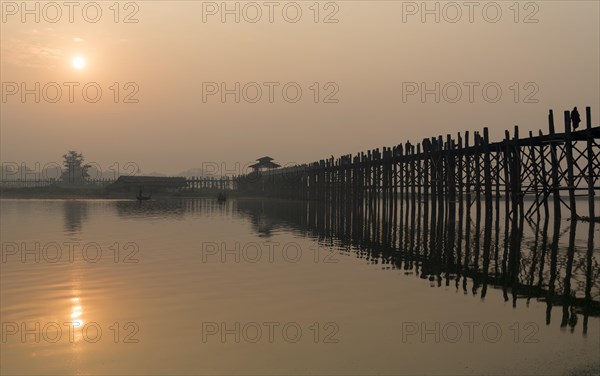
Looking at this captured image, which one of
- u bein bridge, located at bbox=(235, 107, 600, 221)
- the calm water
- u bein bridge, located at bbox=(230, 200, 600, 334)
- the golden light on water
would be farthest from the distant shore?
the golden light on water

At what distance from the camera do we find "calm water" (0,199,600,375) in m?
6.21

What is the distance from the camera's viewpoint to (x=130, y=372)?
5848 mm

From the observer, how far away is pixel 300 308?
8.66m

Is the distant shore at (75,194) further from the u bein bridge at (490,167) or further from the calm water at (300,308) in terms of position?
the calm water at (300,308)

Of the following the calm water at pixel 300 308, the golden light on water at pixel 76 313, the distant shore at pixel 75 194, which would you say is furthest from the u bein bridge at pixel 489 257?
the distant shore at pixel 75 194

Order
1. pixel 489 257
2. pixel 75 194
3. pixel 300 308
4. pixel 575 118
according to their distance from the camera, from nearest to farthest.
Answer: pixel 300 308 → pixel 489 257 → pixel 575 118 → pixel 75 194

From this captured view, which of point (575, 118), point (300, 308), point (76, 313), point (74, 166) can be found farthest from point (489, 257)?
point (74, 166)

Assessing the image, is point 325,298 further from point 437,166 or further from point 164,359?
point 437,166

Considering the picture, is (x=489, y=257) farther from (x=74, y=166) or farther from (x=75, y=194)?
(x=74, y=166)

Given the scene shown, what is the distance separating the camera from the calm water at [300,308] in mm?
6215

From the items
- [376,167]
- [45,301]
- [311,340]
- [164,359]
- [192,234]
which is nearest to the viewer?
[164,359]

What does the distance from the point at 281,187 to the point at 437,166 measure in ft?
130

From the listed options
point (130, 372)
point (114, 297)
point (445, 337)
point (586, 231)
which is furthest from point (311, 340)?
point (586, 231)

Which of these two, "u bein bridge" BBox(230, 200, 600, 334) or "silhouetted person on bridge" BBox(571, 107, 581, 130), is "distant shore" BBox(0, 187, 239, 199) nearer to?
"u bein bridge" BBox(230, 200, 600, 334)
